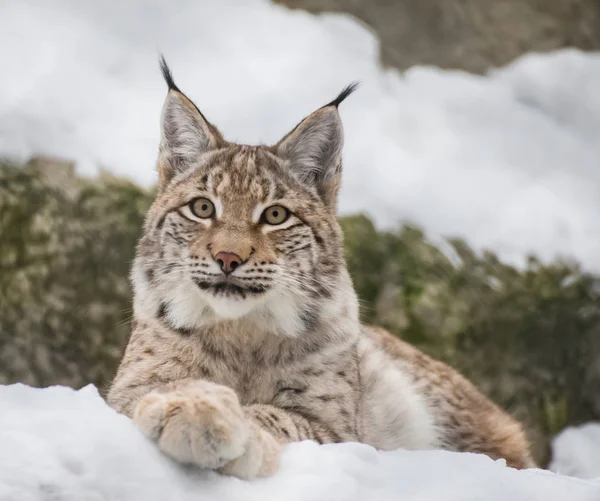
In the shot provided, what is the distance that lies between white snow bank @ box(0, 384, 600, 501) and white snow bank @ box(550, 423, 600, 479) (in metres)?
3.36

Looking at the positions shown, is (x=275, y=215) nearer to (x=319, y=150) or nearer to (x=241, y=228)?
(x=241, y=228)

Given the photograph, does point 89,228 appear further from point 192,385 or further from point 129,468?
point 129,468

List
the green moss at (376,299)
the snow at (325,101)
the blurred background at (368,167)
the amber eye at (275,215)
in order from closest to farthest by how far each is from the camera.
A: 1. the amber eye at (275,215)
2. the green moss at (376,299)
3. the blurred background at (368,167)
4. the snow at (325,101)

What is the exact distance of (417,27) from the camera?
27.7 feet

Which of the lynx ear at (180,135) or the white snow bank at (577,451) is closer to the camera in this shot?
the lynx ear at (180,135)

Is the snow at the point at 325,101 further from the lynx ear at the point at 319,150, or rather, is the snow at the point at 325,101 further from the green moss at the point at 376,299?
the lynx ear at the point at 319,150

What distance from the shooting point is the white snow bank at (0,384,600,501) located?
7.98 feet

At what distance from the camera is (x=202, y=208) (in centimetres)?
386

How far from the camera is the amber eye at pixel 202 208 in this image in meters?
3.82

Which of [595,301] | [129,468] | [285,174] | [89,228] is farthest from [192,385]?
[595,301]

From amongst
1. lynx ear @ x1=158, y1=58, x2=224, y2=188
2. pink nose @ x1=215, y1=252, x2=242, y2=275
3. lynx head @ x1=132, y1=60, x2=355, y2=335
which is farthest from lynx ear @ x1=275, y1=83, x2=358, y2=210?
pink nose @ x1=215, y1=252, x2=242, y2=275

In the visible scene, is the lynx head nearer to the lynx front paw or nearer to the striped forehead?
the striped forehead

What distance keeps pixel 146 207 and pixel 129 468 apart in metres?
3.98

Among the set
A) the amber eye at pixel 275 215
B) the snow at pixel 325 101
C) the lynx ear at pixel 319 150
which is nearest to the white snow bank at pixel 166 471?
the amber eye at pixel 275 215
